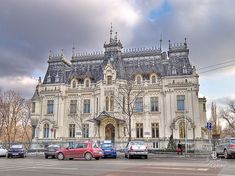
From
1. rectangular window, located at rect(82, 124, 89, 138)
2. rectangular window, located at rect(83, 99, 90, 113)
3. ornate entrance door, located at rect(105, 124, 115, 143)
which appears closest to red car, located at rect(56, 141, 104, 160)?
ornate entrance door, located at rect(105, 124, 115, 143)

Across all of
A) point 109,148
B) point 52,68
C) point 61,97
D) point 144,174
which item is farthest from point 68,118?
point 144,174

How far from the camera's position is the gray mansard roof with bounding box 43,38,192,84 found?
49438 mm

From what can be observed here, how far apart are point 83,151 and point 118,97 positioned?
913 inches

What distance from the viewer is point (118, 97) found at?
4769 centimetres

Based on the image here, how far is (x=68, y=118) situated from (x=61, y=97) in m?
3.93

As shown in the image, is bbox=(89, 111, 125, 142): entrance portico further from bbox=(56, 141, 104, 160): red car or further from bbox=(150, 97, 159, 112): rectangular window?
bbox=(56, 141, 104, 160): red car

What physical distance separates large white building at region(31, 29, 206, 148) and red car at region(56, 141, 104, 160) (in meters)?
19.8

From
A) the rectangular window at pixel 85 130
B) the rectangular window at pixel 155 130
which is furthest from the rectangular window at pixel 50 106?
the rectangular window at pixel 155 130

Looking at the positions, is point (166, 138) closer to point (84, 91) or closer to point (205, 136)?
point (205, 136)

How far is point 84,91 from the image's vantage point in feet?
170

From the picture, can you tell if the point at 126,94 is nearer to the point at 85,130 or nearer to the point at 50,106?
the point at 85,130

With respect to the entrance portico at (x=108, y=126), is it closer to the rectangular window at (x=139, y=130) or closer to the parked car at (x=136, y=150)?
the rectangular window at (x=139, y=130)

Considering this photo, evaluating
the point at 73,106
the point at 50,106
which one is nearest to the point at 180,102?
the point at 73,106

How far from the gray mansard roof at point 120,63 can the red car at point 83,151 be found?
82.3 ft
